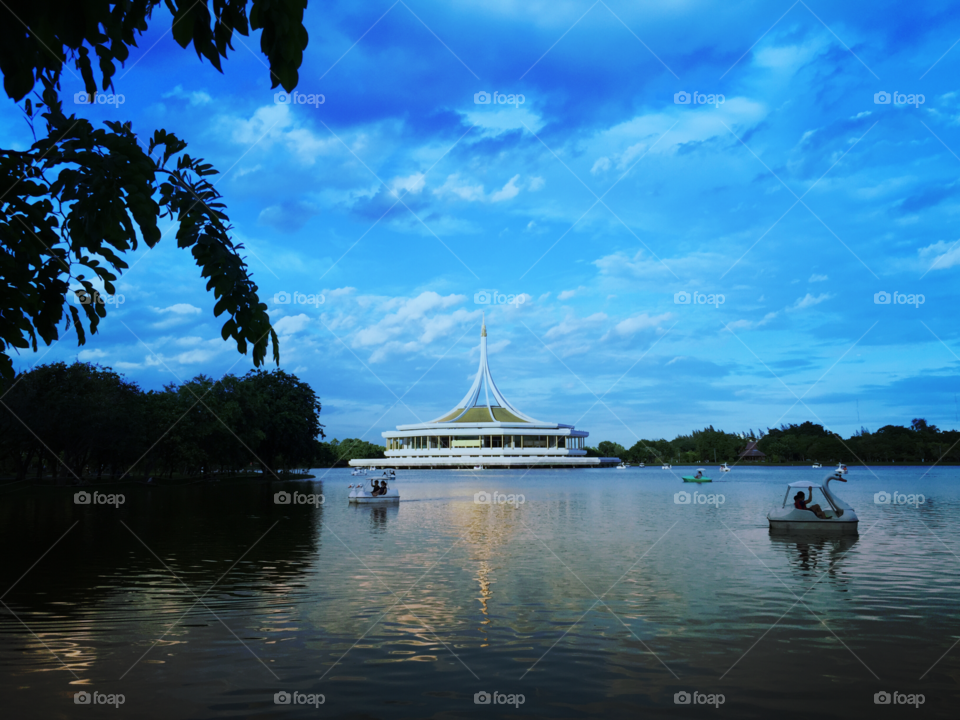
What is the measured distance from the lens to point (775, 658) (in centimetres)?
1101

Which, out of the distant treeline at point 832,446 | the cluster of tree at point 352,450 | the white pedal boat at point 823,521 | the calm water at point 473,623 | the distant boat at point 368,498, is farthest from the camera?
the cluster of tree at point 352,450

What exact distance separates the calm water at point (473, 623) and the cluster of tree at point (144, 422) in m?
Answer: 27.3

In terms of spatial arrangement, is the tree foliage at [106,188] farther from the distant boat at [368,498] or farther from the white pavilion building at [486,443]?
the white pavilion building at [486,443]

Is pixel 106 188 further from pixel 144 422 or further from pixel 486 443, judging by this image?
pixel 486 443

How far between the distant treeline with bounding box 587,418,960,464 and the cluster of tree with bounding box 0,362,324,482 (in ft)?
357

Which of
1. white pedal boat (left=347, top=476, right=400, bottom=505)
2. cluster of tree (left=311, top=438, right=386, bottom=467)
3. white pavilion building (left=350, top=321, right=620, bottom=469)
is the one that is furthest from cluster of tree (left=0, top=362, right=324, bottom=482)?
cluster of tree (left=311, top=438, right=386, bottom=467)

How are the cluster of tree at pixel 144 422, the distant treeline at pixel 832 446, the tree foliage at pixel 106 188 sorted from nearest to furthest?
the tree foliage at pixel 106 188 → the cluster of tree at pixel 144 422 → the distant treeline at pixel 832 446

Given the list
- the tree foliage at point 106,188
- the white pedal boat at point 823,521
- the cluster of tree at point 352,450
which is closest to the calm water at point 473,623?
the white pedal boat at point 823,521

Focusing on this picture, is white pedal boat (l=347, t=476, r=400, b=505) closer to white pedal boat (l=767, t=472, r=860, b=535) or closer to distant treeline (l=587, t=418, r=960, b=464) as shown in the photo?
white pedal boat (l=767, t=472, r=860, b=535)

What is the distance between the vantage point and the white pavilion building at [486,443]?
156750 millimetres

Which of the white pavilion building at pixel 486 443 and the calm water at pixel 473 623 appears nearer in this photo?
the calm water at pixel 473 623

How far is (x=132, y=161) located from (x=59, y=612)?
13.2 m

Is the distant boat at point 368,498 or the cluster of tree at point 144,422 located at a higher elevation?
the cluster of tree at point 144,422

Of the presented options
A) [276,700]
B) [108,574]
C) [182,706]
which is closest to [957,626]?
[276,700]
